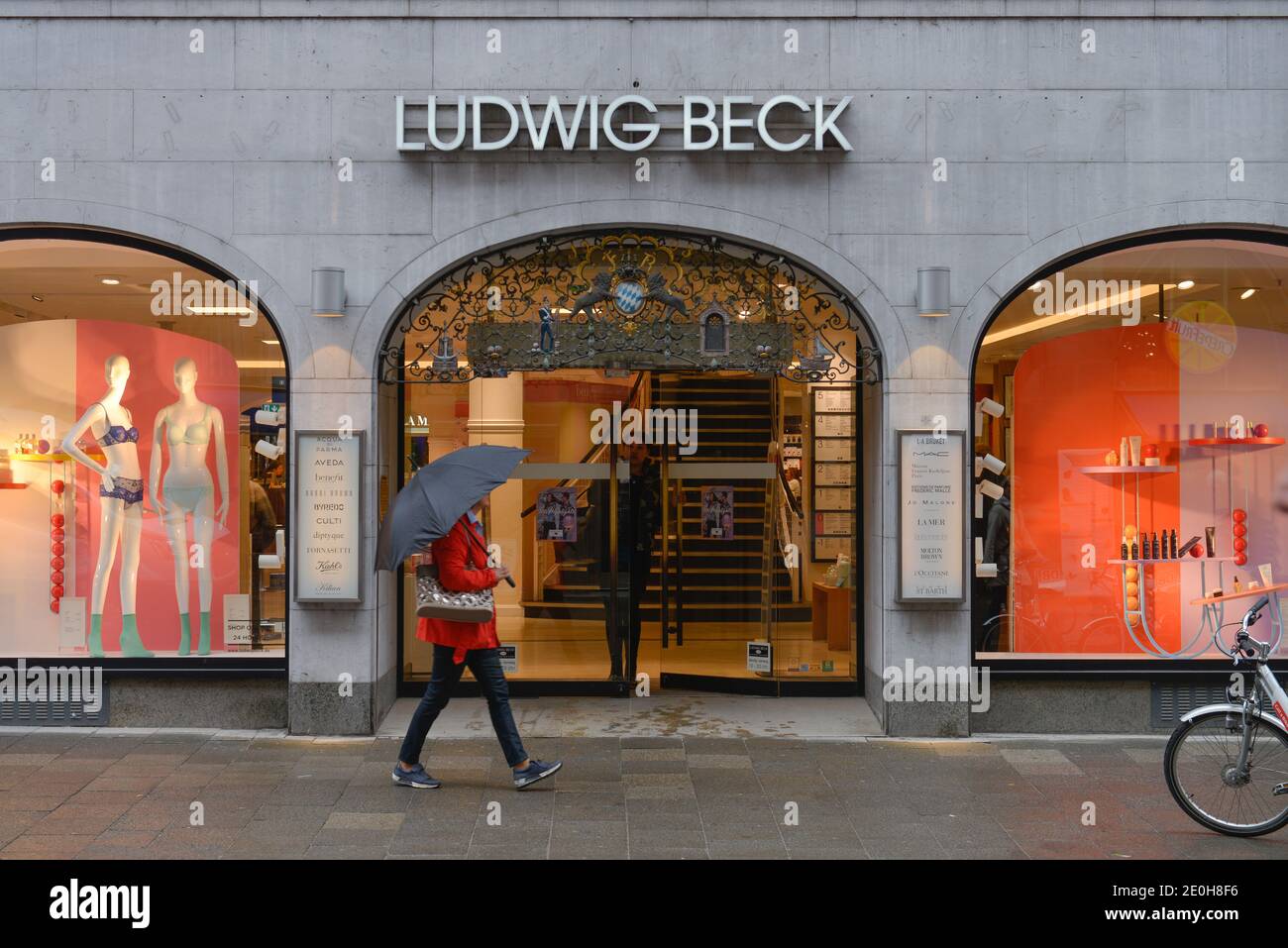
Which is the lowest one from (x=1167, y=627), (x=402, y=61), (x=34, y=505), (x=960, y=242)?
(x=1167, y=627)

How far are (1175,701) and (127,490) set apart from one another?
8245mm

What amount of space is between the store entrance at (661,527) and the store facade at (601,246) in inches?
34.1

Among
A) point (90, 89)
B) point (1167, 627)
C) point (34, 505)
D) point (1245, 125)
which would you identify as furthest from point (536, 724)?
point (1245, 125)

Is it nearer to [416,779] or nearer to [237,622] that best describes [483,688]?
[416,779]

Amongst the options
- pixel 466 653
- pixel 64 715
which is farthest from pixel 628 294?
pixel 64 715

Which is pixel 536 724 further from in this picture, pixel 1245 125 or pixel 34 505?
pixel 1245 125

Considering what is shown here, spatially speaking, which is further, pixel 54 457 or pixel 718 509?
pixel 718 509

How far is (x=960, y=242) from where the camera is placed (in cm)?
884

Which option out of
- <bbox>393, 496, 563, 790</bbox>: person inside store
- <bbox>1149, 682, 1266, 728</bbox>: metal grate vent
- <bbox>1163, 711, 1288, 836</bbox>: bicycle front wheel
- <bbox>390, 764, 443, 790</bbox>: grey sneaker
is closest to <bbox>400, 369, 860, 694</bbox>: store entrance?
<bbox>1149, 682, 1266, 728</bbox>: metal grate vent

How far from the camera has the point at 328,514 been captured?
28.6ft

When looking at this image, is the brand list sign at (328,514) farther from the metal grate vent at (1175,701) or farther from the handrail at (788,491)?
the metal grate vent at (1175,701)

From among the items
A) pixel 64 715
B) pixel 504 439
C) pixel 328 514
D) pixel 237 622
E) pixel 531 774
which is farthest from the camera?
pixel 504 439

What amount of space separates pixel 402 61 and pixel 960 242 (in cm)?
429

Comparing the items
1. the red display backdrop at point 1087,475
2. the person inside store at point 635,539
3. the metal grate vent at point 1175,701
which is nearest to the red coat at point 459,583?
the person inside store at point 635,539
